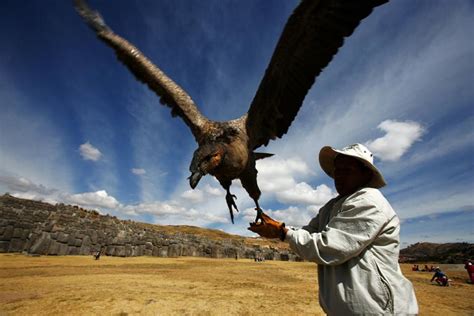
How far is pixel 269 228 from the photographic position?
218 centimetres

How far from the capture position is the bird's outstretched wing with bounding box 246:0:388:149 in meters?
3.94

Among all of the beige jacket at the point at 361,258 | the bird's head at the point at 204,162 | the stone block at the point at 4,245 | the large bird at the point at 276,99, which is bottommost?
the beige jacket at the point at 361,258

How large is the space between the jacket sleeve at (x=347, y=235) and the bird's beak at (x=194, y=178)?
4.51ft

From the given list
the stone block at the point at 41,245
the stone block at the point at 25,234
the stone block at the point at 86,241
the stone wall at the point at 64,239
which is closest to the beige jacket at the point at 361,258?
the stone block at the point at 41,245

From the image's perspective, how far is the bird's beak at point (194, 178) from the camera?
286 cm

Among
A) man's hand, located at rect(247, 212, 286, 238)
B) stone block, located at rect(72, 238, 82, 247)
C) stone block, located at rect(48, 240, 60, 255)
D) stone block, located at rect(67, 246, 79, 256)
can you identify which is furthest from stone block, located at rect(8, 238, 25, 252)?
man's hand, located at rect(247, 212, 286, 238)

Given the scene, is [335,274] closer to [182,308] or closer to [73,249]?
[182,308]

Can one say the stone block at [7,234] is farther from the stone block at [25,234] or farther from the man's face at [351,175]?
the man's face at [351,175]

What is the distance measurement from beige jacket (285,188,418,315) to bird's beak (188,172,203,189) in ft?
4.28

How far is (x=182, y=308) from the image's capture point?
9.77 m

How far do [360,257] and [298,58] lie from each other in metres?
3.52

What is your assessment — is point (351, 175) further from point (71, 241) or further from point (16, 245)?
point (16, 245)

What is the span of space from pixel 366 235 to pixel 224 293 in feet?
41.4

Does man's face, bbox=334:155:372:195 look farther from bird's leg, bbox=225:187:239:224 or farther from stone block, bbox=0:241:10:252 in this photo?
stone block, bbox=0:241:10:252
